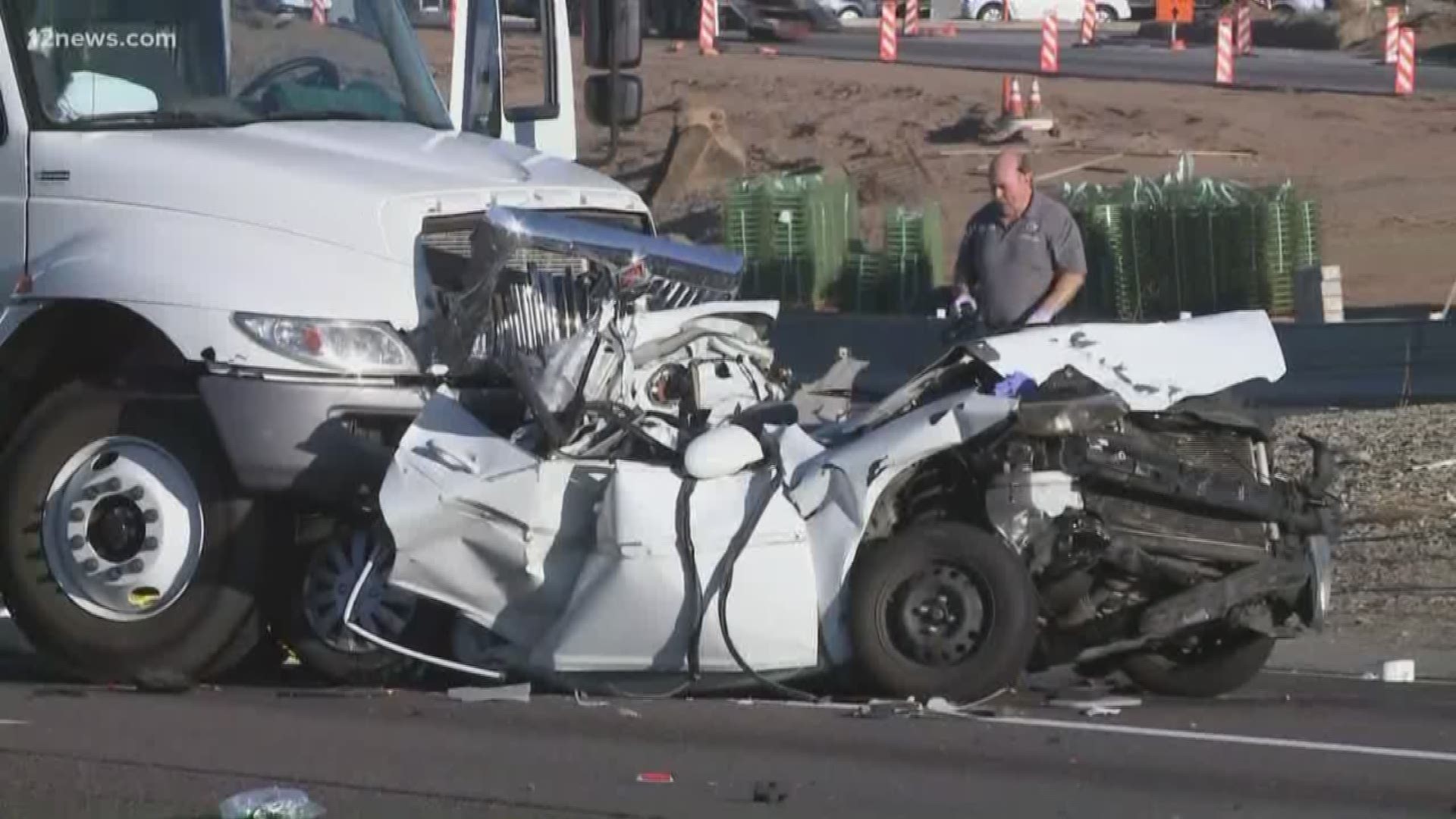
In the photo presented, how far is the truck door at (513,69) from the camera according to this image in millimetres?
11555

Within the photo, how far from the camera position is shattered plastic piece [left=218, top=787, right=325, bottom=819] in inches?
289

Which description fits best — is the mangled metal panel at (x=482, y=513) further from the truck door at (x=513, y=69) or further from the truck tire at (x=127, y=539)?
the truck door at (x=513, y=69)

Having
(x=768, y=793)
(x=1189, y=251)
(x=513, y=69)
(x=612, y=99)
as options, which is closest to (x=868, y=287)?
(x=1189, y=251)

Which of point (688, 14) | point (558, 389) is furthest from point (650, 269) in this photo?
point (688, 14)

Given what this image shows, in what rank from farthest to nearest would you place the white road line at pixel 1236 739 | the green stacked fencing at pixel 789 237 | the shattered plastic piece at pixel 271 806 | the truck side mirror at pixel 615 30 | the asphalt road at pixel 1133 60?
1. the asphalt road at pixel 1133 60
2. the green stacked fencing at pixel 789 237
3. the truck side mirror at pixel 615 30
4. the white road line at pixel 1236 739
5. the shattered plastic piece at pixel 271 806

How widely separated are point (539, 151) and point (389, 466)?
7.42 feet

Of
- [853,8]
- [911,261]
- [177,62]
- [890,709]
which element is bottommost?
[911,261]

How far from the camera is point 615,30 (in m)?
11.2

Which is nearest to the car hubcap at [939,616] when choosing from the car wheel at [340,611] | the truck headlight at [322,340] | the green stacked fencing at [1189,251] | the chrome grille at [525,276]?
the chrome grille at [525,276]

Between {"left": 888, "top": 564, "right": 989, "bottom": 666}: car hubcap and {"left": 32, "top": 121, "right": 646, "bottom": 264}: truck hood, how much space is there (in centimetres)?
212

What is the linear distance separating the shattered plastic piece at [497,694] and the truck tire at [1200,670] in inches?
86.1

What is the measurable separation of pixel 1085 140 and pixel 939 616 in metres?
30.7

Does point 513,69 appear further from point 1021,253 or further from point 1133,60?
point 1133,60

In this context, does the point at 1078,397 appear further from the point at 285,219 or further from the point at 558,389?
the point at 285,219
